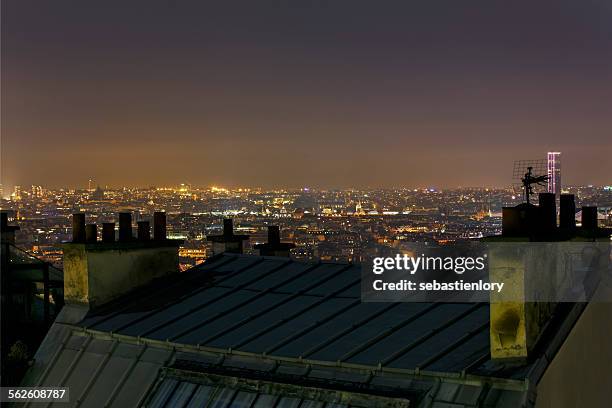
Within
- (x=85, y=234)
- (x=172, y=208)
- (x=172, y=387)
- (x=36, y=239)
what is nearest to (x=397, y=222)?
(x=172, y=208)

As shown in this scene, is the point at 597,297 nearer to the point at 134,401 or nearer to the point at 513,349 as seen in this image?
the point at 513,349

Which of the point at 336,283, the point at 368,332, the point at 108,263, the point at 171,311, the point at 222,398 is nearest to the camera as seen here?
the point at 222,398

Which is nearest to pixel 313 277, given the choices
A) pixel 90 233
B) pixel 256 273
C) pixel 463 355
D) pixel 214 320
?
pixel 256 273

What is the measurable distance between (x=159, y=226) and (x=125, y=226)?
30.8 inches

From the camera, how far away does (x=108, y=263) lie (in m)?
19.8

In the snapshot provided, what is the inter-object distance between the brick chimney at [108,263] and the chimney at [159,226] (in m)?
0.16

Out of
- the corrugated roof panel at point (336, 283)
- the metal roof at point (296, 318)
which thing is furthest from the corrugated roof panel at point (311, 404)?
the corrugated roof panel at point (336, 283)

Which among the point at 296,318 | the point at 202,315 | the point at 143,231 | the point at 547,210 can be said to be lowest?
the point at 202,315

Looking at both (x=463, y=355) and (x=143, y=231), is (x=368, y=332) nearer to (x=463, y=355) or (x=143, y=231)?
(x=463, y=355)

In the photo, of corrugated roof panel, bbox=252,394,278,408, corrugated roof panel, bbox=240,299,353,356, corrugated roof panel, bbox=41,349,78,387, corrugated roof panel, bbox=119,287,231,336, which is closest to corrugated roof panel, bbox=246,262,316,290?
corrugated roof panel, bbox=119,287,231,336

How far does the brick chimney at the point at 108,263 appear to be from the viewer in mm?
19500

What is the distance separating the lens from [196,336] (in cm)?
1611

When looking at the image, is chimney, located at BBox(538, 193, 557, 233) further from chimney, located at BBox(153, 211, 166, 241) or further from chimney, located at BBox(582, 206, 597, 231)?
chimney, located at BBox(153, 211, 166, 241)

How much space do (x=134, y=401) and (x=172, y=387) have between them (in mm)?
690
